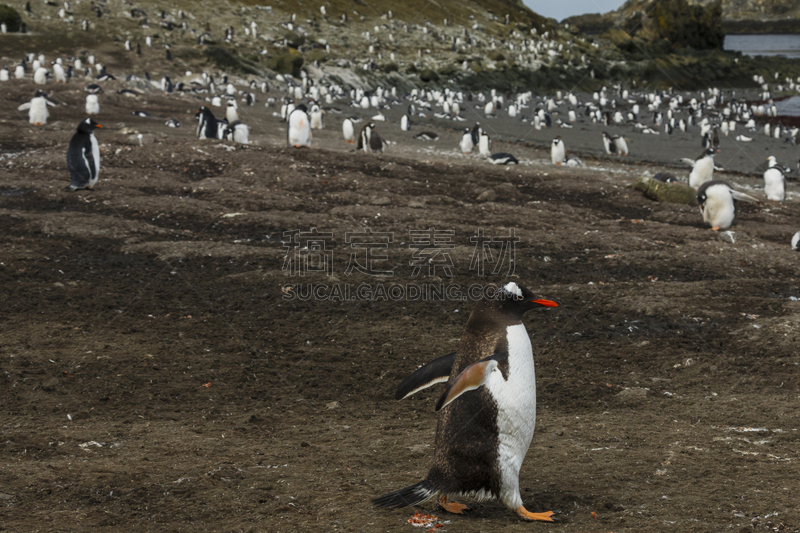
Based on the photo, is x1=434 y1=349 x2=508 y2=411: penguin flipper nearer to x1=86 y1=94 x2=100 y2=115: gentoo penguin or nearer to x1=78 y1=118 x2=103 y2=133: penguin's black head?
x1=78 y1=118 x2=103 y2=133: penguin's black head

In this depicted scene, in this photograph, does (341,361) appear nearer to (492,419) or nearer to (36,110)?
(492,419)

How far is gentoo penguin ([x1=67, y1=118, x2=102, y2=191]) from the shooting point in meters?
12.2

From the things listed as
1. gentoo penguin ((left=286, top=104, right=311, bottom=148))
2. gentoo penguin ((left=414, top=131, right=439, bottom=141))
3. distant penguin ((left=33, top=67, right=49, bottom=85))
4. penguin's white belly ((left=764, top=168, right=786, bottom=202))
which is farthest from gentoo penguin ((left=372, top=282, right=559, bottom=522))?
distant penguin ((left=33, top=67, right=49, bottom=85))

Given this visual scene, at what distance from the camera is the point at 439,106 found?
1647 inches

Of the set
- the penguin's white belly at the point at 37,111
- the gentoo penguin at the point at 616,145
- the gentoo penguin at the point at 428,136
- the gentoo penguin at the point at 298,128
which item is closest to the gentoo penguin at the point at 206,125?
the gentoo penguin at the point at 298,128

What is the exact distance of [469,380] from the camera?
133 inches

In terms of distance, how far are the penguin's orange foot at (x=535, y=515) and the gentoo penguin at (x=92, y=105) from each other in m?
23.1

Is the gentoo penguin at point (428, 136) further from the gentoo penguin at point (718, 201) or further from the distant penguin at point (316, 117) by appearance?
the gentoo penguin at point (718, 201)

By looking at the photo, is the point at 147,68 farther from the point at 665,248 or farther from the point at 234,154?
the point at 665,248

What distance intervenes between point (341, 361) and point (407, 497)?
3048mm

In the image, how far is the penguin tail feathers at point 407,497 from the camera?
3342mm

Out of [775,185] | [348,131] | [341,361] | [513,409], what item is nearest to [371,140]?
[348,131]

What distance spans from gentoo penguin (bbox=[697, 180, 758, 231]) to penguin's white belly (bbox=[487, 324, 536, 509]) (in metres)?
9.52

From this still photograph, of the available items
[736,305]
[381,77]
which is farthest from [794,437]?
[381,77]
